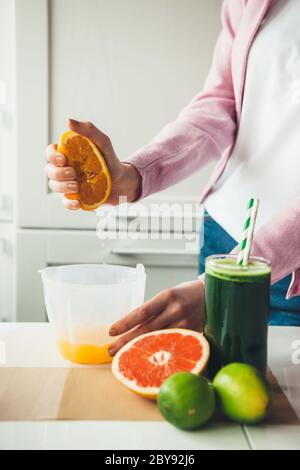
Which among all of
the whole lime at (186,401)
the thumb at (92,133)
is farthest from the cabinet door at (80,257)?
the whole lime at (186,401)

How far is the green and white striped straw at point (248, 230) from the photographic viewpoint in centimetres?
55

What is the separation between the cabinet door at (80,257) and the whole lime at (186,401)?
97 centimetres

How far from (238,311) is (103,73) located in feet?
3.39

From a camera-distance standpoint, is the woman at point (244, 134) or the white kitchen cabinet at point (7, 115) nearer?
the woman at point (244, 134)

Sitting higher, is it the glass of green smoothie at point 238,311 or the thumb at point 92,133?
the thumb at point 92,133

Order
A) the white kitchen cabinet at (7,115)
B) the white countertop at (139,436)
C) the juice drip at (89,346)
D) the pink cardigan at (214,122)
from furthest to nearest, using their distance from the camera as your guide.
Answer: the white kitchen cabinet at (7,115)
the pink cardigan at (214,122)
the juice drip at (89,346)
the white countertop at (139,436)

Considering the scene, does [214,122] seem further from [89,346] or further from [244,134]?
[89,346]

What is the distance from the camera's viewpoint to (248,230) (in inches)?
21.7

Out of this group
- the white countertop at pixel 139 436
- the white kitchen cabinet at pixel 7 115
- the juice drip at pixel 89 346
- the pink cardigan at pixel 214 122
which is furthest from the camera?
the white kitchen cabinet at pixel 7 115

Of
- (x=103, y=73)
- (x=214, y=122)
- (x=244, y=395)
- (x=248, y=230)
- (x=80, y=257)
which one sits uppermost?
(x=103, y=73)

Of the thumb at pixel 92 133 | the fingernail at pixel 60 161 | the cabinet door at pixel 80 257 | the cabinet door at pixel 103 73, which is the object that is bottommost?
the cabinet door at pixel 80 257

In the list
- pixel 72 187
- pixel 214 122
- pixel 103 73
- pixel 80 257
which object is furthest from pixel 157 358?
pixel 103 73

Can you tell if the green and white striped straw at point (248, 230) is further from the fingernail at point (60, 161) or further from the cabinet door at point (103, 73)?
the cabinet door at point (103, 73)

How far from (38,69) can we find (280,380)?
1094 mm
